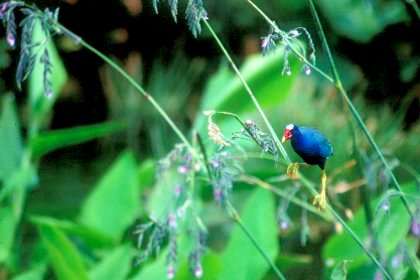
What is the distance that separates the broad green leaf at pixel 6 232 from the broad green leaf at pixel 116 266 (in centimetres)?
19

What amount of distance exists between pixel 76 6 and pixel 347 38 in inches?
29.5

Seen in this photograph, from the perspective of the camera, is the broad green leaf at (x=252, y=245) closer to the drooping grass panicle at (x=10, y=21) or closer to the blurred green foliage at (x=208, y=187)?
the blurred green foliage at (x=208, y=187)

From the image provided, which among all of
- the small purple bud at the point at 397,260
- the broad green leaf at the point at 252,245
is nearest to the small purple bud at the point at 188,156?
the small purple bud at the point at 397,260

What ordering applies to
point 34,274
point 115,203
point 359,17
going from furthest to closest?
point 359,17 < point 115,203 < point 34,274

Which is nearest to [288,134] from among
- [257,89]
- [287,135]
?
[287,135]

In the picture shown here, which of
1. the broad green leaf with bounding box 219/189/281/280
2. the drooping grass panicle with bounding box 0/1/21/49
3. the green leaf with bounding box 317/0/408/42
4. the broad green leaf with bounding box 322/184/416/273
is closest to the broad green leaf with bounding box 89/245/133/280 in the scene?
the broad green leaf with bounding box 219/189/281/280

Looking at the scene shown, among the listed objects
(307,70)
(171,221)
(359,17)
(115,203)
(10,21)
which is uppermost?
(10,21)

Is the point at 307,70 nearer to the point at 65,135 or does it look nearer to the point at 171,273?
the point at 171,273

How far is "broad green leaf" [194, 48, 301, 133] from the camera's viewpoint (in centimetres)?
131

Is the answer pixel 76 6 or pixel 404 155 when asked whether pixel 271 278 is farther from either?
pixel 76 6

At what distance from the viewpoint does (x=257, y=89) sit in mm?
1325

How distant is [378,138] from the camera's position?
1.75 m

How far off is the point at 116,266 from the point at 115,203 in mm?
422

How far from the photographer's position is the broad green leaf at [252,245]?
1152mm
